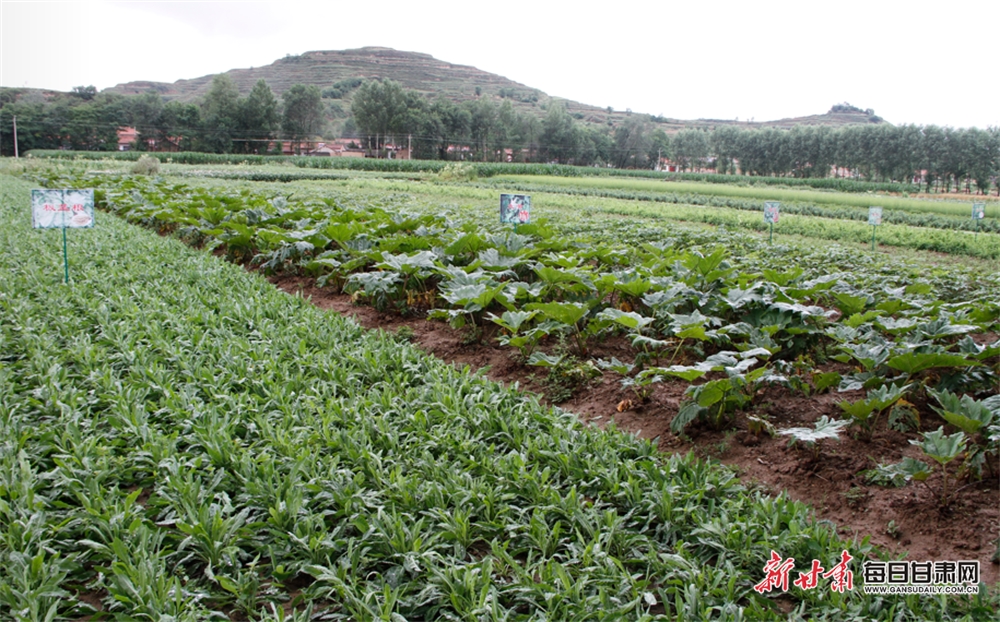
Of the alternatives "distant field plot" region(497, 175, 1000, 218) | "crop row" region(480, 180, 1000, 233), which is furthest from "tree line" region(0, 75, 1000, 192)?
"crop row" region(480, 180, 1000, 233)

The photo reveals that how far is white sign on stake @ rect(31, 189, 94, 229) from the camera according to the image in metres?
6.56

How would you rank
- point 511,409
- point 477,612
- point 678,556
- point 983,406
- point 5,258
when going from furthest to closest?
1. point 5,258
2. point 511,409
3. point 983,406
4. point 678,556
5. point 477,612

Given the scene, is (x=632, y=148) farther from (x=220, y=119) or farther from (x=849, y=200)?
(x=849, y=200)

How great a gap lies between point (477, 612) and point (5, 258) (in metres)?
8.18

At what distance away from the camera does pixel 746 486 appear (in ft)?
10.4

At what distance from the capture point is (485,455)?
10.9ft

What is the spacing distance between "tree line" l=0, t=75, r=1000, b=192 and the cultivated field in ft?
216

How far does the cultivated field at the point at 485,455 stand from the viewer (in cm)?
242

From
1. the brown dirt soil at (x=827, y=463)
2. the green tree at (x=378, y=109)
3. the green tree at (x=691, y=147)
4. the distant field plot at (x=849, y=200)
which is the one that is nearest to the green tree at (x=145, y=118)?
the green tree at (x=378, y=109)

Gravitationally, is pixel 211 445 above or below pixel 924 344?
below

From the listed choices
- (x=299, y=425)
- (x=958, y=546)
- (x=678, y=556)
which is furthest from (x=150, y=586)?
(x=958, y=546)

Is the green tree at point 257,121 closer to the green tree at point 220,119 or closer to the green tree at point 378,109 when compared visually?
the green tree at point 220,119

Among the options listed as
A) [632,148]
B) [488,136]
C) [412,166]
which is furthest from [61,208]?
[632,148]

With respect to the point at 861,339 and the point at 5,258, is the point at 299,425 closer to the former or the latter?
the point at 861,339
